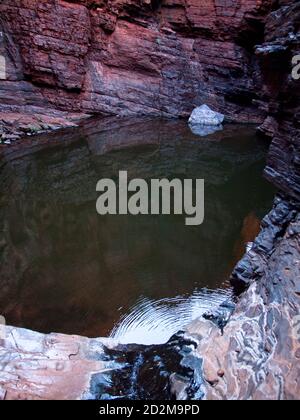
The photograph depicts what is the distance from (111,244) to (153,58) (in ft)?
47.0

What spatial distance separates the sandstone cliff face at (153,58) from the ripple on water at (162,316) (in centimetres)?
1434

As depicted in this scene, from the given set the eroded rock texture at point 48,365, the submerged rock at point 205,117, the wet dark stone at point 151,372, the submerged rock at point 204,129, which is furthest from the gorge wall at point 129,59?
the eroded rock texture at point 48,365

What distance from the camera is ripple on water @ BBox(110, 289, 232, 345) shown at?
4.46 metres

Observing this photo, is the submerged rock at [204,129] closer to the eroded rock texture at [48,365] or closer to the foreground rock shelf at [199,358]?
the foreground rock shelf at [199,358]

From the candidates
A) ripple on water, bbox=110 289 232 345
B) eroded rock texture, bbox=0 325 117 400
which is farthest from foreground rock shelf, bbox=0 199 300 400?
ripple on water, bbox=110 289 232 345

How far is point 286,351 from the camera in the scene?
3.02 metres

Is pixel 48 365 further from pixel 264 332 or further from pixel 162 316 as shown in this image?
pixel 264 332

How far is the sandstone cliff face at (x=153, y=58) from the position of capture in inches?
686

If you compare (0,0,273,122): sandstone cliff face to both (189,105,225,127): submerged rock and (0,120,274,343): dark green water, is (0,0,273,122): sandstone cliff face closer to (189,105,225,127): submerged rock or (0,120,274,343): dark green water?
(189,105,225,127): submerged rock

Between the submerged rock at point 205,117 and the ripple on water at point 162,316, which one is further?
the submerged rock at point 205,117

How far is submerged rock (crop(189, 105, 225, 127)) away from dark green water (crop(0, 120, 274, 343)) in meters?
5.82

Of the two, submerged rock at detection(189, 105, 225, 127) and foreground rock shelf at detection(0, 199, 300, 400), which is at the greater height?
submerged rock at detection(189, 105, 225, 127)

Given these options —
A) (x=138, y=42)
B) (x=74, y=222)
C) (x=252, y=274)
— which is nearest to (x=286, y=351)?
(x=252, y=274)

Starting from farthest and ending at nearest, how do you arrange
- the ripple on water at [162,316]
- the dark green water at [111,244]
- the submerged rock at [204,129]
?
the submerged rock at [204,129] < the dark green water at [111,244] < the ripple on water at [162,316]
